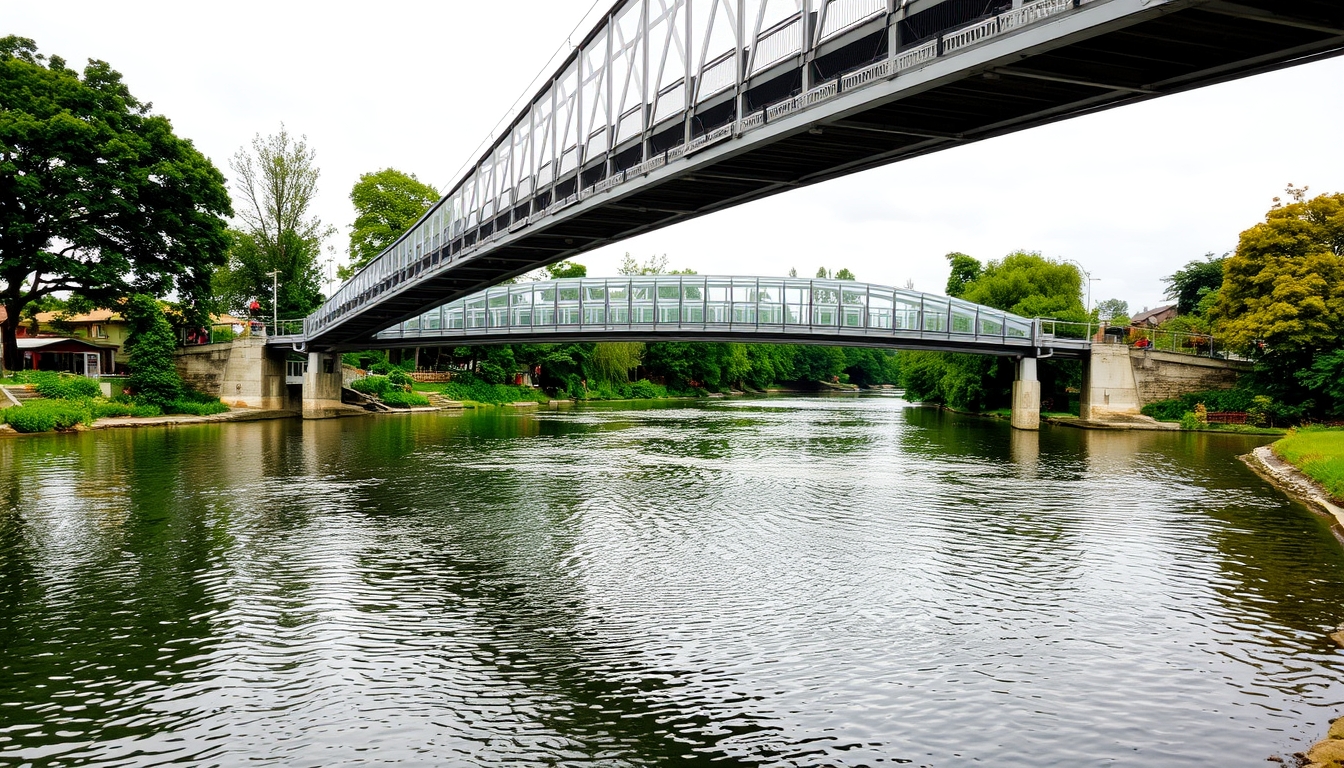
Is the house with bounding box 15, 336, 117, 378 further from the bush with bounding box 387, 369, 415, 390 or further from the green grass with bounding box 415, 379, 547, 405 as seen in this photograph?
the green grass with bounding box 415, 379, 547, 405

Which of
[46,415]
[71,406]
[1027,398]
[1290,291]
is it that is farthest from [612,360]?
[1290,291]

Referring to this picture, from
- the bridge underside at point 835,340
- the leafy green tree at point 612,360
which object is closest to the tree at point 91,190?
the bridge underside at point 835,340

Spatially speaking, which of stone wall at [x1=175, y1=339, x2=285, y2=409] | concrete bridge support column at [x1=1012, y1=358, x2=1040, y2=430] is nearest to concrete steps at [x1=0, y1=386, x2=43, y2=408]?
stone wall at [x1=175, y1=339, x2=285, y2=409]

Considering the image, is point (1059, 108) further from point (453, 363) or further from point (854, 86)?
point (453, 363)

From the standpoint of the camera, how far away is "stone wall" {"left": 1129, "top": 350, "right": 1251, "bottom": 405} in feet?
184

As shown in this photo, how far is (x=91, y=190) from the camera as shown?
48.1 m

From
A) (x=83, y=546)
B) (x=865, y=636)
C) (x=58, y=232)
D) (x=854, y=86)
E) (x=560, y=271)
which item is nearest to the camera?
(x=865, y=636)

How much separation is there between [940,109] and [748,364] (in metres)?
114

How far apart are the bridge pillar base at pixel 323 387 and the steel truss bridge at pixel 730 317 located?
4418mm

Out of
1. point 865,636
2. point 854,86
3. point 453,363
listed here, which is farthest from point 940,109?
point 453,363

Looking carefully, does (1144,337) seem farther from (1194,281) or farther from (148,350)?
(148,350)

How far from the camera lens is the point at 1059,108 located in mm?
13781

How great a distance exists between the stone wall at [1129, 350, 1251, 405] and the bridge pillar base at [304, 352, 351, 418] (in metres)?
56.8

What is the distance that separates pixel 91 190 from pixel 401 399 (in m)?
28.2
